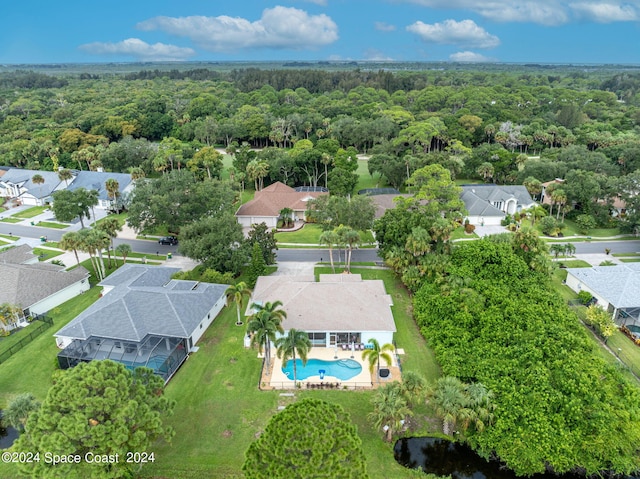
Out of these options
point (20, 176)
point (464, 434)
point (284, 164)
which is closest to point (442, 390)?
point (464, 434)

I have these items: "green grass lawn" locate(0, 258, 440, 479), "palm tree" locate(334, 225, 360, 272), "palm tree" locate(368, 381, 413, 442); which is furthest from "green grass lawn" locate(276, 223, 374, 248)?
"palm tree" locate(368, 381, 413, 442)

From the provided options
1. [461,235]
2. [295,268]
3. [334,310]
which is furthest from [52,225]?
[461,235]

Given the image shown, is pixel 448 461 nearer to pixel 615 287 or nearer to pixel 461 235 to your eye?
pixel 615 287

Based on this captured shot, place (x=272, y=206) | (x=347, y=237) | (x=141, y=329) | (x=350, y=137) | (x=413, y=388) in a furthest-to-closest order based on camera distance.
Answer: (x=350, y=137), (x=272, y=206), (x=347, y=237), (x=141, y=329), (x=413, y=388)

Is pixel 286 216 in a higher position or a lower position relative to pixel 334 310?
lower

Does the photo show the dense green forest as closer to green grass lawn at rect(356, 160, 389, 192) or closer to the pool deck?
green grass lawn at rect(356, 160, 389, 192)

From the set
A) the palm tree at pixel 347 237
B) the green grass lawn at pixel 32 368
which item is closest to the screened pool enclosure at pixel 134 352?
the green grass lawn at pixel 32 368

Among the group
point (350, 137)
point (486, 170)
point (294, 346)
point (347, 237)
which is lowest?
point (294, 346)

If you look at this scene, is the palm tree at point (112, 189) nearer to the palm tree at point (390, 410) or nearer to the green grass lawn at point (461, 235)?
the green grass lawn at point (461, 235)
